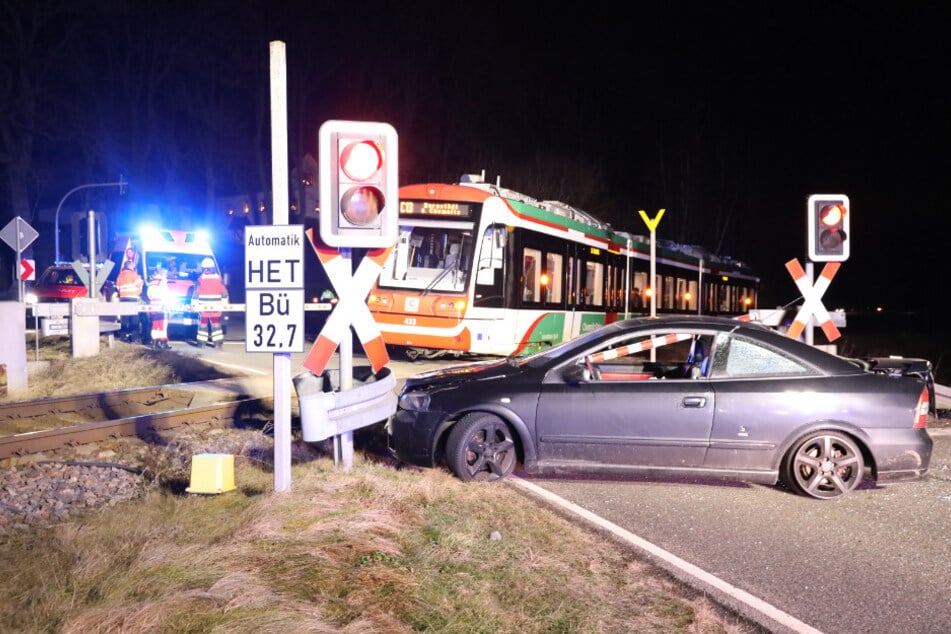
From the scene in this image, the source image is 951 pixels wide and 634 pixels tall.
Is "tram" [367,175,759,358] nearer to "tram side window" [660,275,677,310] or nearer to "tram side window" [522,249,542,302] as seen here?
"tram side window" [522,249,542,302]

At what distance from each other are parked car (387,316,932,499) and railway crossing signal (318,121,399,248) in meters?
1.50

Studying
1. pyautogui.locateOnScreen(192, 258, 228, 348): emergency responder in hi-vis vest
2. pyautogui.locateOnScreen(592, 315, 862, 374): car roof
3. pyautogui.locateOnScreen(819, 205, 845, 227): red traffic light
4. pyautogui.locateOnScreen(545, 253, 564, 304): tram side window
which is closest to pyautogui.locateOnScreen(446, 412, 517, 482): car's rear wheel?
pyautogui.locateOnScreen(592, 315, 862, 374): car roof

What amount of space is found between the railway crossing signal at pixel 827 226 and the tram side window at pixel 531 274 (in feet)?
19.1

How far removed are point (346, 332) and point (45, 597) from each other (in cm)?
286

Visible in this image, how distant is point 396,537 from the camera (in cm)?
460

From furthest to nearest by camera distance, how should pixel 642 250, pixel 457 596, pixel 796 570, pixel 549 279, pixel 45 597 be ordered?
pixel 642 250, pixel 549 279, pixel 796 570, pixel 457 596, pixel 45 597

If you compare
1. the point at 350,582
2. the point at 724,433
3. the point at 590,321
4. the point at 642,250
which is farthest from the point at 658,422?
the point at 642,250

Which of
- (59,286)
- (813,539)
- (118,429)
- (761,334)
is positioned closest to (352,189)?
(761,334)

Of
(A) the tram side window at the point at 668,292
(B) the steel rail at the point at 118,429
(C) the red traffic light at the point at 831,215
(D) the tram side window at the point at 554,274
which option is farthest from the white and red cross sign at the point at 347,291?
(A) the tram side window at the point at 668,292

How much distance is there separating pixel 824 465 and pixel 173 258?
17593mm

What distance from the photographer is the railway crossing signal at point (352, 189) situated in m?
5.66

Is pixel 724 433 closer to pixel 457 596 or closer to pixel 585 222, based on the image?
pixel 457 596

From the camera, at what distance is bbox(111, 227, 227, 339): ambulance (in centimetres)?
1897

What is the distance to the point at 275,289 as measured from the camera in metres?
5.23
